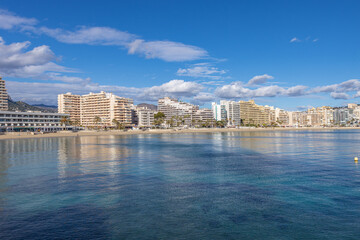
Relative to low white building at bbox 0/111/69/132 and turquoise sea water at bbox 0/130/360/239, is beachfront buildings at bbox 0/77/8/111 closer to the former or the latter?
low white building at bbox 0/111/69/132

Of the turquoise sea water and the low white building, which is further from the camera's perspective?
the low white building

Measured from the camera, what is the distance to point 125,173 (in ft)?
101

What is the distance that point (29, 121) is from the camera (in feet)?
514

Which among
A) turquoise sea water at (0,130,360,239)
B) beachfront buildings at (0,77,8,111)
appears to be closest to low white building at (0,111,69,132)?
beachfront buildings at (0,77,8,111)

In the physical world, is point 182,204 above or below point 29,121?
below

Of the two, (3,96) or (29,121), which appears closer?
(29,121)

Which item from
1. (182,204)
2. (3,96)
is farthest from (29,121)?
(182,204)

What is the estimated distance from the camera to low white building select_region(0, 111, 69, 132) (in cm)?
14488

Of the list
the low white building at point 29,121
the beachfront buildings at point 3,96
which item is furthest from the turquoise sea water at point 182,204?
the beachfront buildings at point 3,96

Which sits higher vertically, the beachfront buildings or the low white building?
the beachfront buildings

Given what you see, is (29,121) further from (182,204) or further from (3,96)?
(182,204)

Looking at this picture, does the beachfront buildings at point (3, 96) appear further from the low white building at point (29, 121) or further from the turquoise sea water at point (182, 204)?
the turquoise sea water at point (182, 204)

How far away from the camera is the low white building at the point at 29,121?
475 ft

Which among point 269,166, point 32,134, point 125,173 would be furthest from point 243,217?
point 32,134
